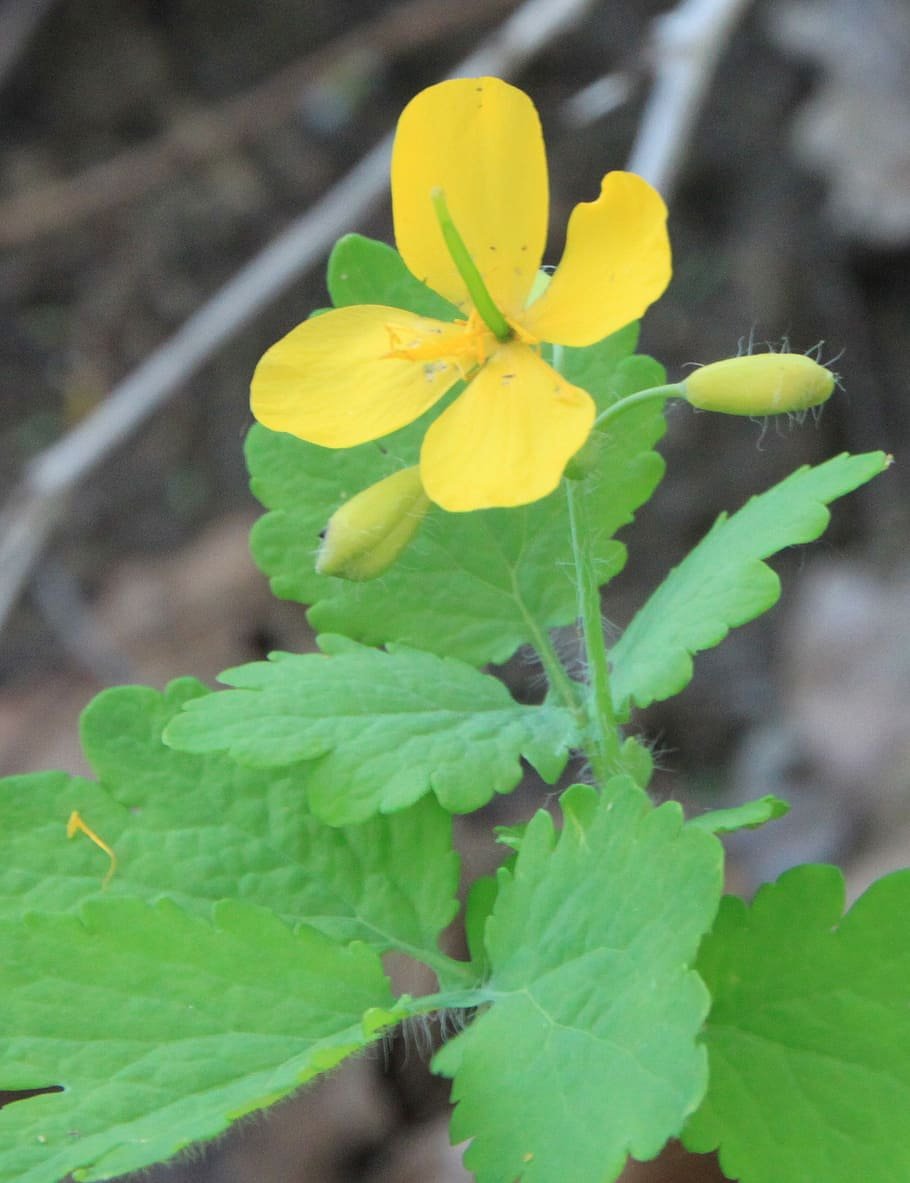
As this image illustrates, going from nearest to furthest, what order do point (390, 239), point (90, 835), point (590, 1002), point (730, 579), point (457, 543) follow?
1. point (590, 1002)
2. point (730, 579)
3. point (90, 835)
4. point (457, 543)
5. point (390, 239)

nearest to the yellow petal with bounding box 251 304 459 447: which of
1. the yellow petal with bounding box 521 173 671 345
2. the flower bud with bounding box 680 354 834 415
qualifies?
the yellow petal with bounding box 521 173 671 345

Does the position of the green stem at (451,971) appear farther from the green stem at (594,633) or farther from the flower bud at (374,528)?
the flower bud at (374,528)

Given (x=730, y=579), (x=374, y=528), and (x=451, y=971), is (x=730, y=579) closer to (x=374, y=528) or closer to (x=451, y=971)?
(x=374, y=528)

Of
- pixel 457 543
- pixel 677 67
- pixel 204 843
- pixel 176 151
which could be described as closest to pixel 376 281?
pixel 457 543

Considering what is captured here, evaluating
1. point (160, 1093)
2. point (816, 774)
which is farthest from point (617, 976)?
point (816, 774)

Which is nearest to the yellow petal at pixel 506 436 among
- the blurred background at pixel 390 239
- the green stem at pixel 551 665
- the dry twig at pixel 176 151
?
the green stem at pixel 551 665

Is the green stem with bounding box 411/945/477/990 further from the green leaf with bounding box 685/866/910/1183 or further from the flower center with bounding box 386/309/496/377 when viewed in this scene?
the flower center with bounding box 386/309/496/377
